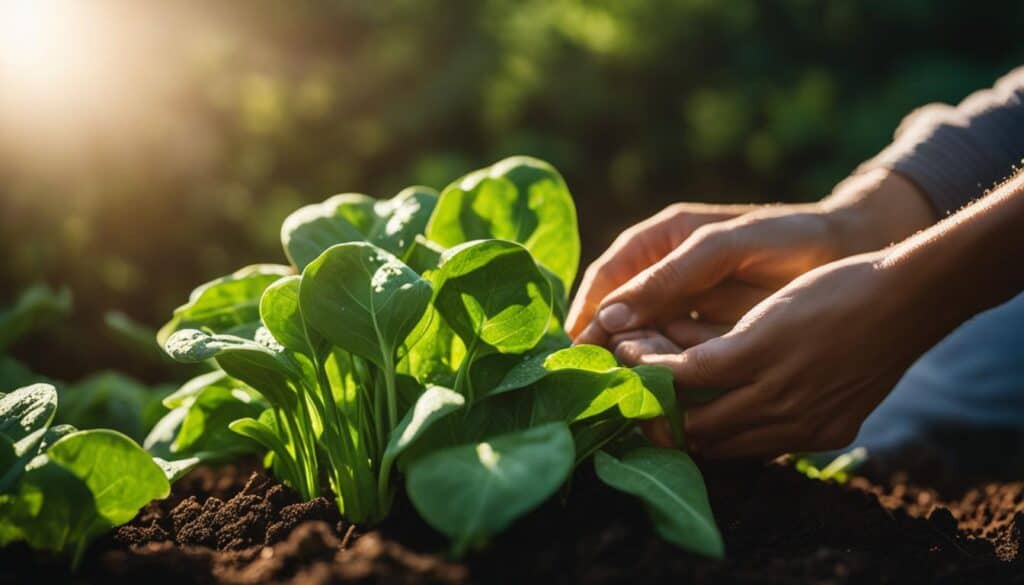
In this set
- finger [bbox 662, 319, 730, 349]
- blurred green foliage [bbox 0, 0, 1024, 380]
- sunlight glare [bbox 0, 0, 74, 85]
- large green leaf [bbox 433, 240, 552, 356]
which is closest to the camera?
large green leaf [bbox 433, 240, 552, 356]

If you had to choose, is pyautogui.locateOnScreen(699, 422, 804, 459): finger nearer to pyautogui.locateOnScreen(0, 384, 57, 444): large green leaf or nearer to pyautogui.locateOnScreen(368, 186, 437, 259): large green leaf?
pyautogui.locateOnScreen(368, 186, 437, 259): large green leaf

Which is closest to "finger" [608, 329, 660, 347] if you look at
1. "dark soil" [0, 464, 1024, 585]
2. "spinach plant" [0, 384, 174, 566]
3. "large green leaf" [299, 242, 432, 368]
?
"dark soil" [0, 464, 1024, 585]

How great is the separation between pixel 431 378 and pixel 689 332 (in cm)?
53

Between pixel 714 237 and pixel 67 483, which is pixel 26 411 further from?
pixel 714 237

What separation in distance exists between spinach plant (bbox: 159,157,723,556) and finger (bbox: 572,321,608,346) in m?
0.09

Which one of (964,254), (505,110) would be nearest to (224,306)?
(964,254)

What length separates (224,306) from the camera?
129cm

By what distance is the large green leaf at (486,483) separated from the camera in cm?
82

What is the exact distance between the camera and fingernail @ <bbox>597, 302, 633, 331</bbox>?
138 centimetres

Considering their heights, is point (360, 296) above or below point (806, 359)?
above

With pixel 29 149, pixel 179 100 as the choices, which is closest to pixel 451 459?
pixel 29 149

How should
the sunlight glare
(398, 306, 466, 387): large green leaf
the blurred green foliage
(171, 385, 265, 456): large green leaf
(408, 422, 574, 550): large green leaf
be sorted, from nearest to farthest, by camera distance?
(408, 422, 574, 550): large green leaf → (398, 306, 466, 387): large green leaf → (171, 385, 265, 456): large green leaf → the sunlight glare → the blurred green foliage

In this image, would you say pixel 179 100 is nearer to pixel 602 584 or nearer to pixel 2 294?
pixel 2 294

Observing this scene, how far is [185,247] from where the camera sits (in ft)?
10.5
